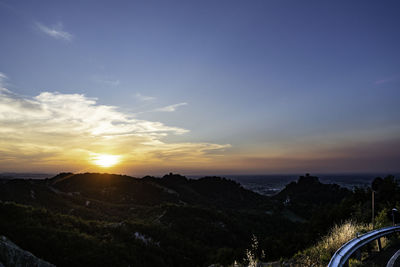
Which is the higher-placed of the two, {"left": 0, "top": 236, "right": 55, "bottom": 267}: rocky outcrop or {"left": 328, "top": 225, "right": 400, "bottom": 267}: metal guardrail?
{"left": 328, "top": 225, "right": 400, "bottom": 267}: metal guardrail

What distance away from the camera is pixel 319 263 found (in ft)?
26.7

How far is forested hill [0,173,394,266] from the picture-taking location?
1272 inches

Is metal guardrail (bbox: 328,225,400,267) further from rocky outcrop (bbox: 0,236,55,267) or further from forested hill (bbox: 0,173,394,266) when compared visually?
rocky outcrop (bbox: 0,236,55,267)

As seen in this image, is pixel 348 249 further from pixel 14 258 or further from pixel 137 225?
pixel 137 225

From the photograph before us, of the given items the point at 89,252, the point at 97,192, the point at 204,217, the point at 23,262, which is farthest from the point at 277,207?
the point at 23,262

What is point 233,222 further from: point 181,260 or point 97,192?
point 97,192

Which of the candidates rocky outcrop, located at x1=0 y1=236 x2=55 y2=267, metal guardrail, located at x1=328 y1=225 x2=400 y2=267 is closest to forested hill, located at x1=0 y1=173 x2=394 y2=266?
rocky outcrop, located at x1=0 y1=236 x2=55 y2=267

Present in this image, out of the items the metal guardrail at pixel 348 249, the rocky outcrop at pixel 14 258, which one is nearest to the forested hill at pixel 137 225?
the rocky outcrop at pixel 14 258

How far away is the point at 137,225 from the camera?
5625cm

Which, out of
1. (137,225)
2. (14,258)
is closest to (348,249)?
(14,258)

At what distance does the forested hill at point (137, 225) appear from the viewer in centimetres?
3231

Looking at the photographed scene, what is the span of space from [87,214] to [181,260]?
42.5 meters

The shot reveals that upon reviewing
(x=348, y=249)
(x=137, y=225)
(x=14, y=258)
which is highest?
(x=348, y=249)

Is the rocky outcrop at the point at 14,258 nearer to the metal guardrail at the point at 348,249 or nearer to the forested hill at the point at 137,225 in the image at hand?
the forested hill at the point at 137,225
